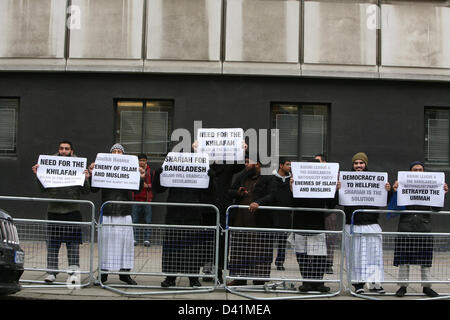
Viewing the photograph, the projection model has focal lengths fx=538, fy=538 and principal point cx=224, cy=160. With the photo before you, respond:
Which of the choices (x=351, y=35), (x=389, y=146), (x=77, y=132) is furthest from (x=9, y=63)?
(x=389, y=146)

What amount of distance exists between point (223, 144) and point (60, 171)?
8.25ft

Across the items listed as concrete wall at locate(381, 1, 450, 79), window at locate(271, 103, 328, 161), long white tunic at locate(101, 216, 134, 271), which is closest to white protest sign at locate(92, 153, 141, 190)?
long white tunic at locate(101, 216, 134, 271)

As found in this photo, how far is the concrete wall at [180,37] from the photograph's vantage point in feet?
42.4

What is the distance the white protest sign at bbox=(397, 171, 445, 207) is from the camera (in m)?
8.00

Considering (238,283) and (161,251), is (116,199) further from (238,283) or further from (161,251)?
(238,283)

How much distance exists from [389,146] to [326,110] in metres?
1.77

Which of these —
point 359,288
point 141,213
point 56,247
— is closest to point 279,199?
point 359,288

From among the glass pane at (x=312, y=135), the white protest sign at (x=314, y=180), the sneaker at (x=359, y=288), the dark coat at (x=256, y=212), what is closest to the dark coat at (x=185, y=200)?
the dark coat at (x=256, y=212)

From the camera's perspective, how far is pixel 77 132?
13109 mm

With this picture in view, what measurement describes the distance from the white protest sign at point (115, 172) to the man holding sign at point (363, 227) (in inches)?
123

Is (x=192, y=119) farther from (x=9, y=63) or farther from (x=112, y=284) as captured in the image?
(x=112, y=284)

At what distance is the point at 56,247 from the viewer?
7.93m

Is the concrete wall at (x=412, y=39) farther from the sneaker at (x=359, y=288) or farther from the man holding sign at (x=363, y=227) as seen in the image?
the sneaker at (x=359, y=288)

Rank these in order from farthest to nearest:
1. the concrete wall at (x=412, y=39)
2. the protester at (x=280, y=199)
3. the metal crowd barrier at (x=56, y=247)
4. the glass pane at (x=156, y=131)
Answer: the glass pane at (x=156, y=131) → the concrete wall at (x=412, y=39) → the protester at (x=280, y=199) → the metal crowd barrier at (x=56, y=247)
